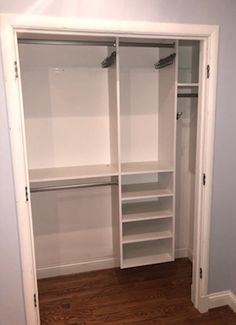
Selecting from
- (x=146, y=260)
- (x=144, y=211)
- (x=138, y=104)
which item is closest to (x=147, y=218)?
(x=144, y=211)

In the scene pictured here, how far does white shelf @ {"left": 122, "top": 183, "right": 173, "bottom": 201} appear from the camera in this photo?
99.8 inches

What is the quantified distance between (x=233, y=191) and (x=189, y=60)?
4.48 ft

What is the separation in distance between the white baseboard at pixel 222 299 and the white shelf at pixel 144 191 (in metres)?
0.91

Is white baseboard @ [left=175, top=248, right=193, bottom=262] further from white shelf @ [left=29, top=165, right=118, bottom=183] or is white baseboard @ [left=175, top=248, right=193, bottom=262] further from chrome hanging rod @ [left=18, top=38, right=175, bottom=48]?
chrome hanging rod @ [left=18, top=38, right=175, bottom=48]

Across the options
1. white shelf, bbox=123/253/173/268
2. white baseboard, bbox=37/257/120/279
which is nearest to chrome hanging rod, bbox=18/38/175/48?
white shelf, bbox=123/253/173/268

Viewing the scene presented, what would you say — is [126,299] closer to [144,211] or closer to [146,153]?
[144,211]

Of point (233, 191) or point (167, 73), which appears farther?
point (167, 73)

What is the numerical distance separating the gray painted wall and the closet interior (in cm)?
49

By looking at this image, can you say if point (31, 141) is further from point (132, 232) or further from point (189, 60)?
point (189, 60)

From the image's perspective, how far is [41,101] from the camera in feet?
8.25

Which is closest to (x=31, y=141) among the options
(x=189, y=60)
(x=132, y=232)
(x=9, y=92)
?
(x=9, y=92)

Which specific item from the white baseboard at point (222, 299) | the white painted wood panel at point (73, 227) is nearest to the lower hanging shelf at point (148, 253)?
the white painted wood panel at point (73, 227)

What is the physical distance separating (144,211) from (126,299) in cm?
79

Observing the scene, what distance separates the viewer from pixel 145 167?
2629mm
